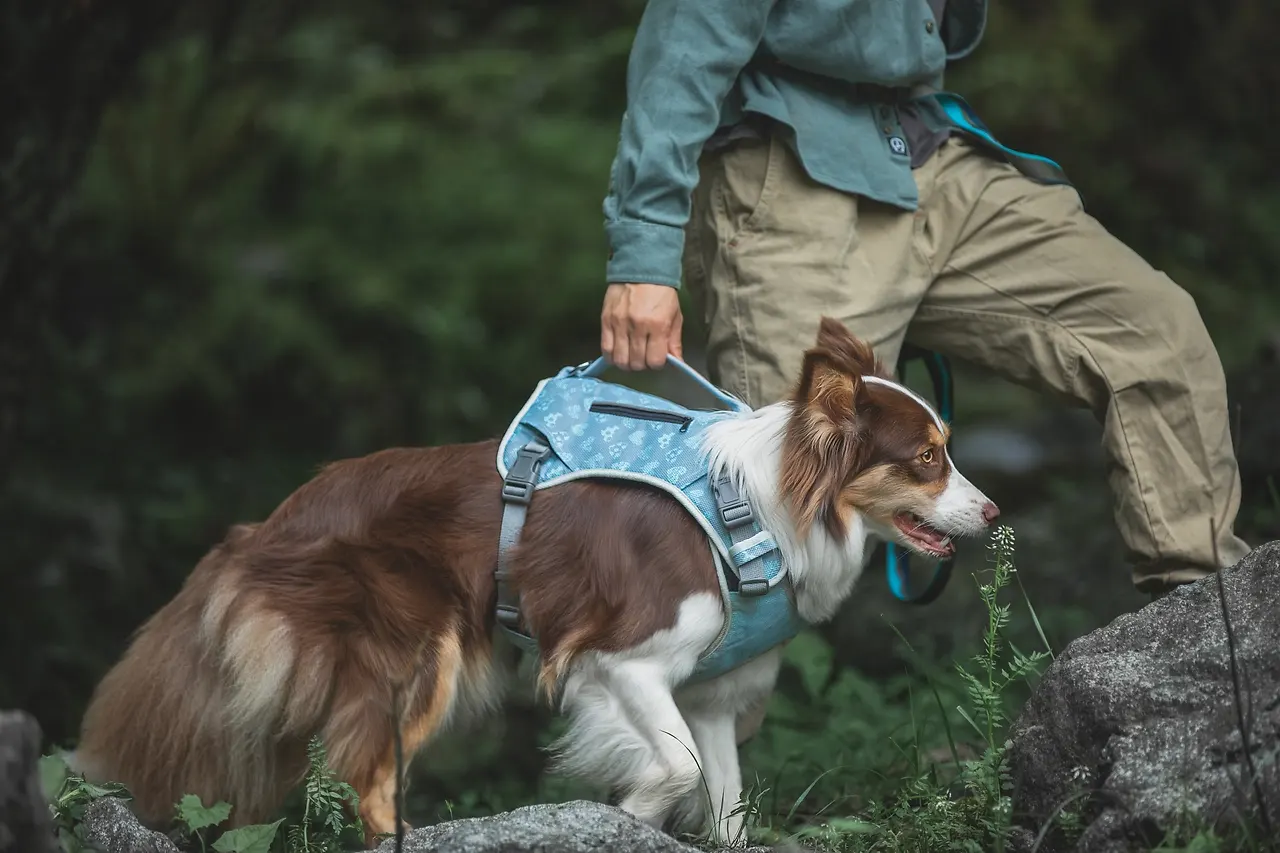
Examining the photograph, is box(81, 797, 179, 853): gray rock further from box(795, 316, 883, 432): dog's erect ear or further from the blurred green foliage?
the blurred green foliage

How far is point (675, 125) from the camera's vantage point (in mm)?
3627

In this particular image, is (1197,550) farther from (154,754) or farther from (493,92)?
(493,92)

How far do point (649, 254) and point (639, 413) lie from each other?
43 cm

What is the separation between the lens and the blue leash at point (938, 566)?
13.7 ft

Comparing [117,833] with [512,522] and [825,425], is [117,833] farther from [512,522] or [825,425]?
[825,425]

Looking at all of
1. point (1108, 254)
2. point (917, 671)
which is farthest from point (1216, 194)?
point (1108, 254)

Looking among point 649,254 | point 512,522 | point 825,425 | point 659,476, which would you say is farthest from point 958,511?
point 512,522

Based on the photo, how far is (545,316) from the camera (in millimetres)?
8539

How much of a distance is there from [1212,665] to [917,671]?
2.71 metres

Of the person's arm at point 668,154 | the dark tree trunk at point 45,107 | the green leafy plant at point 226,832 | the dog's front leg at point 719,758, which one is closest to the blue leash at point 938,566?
the dog's front leg at point 719,758

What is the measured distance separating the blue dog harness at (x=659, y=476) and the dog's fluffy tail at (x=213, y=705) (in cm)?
57

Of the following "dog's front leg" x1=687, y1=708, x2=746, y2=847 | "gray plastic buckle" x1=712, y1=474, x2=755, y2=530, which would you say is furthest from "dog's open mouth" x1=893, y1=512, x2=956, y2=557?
"dog's front leg" x1=687, y1=708, x2=746, y2=847

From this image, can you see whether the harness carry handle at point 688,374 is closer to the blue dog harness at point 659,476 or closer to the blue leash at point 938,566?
the blue dog harness at point 659,476

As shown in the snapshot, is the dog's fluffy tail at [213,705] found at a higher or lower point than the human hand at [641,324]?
lower
